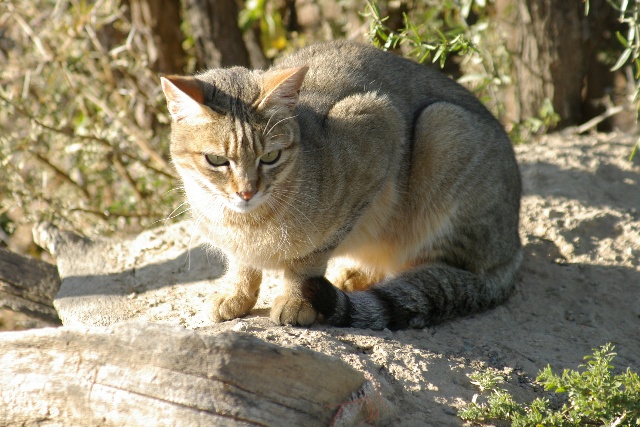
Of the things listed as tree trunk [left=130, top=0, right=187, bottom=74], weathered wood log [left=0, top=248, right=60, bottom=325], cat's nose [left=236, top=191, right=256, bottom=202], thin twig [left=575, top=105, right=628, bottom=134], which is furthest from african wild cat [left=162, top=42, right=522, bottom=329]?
tree trunk [left=130, top=0, right=187, bottom=74]

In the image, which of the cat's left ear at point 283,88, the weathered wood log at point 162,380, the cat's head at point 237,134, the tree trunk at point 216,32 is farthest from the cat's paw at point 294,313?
the tree trunk at point 216,32

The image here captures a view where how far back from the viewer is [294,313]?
3451 mm

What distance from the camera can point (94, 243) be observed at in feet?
16.7

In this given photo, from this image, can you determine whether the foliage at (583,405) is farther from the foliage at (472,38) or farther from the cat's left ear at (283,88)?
the foliage at (472,38)

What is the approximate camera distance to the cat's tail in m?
3.48

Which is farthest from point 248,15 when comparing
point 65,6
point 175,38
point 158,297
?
point 158,297

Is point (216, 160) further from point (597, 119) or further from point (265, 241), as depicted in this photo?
point (597, 119)

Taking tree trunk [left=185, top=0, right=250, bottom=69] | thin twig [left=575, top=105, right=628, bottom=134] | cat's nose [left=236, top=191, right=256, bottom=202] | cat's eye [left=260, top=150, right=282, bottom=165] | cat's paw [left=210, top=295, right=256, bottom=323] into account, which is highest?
tree trunk [left=185, top=0, right=250, bottom=69]

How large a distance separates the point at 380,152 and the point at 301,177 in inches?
22.5

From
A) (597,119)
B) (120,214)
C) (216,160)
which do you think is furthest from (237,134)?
(597,119)

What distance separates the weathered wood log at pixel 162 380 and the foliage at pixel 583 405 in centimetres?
60

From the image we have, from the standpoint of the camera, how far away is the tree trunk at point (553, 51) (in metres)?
5.70

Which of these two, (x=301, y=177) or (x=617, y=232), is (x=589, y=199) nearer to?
(x=617, y=232)

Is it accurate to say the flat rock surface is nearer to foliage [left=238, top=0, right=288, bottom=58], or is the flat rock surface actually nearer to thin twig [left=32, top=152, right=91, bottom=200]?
thin twig [left=32, top=152, right=91, bottom=200]
